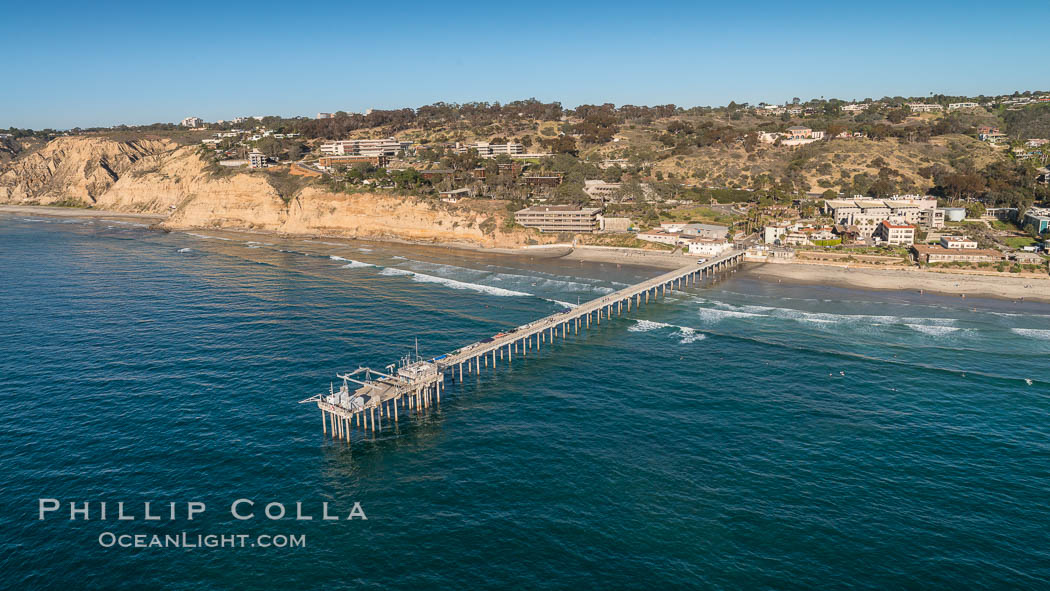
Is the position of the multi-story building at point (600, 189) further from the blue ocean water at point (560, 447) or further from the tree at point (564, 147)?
the blue ocean water at point (560, 447)

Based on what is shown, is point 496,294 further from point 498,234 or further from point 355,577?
point 355,577

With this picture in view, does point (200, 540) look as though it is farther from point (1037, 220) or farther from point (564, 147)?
point (564, 147)

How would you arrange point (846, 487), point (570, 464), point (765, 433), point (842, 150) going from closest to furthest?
point (846, 487) < point (570, 464) < point (765, 433) < point (842, 150)

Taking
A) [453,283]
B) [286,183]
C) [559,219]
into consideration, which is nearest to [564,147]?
[559,219]

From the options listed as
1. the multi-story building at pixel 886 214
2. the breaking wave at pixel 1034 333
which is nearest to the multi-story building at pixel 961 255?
the multi-story building at pixel 886 214

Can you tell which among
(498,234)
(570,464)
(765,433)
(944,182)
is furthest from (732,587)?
(944,182)
